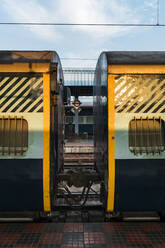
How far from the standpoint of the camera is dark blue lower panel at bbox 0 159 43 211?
3.07m

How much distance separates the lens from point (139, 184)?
3.11m

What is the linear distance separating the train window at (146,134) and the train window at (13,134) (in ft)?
6.76

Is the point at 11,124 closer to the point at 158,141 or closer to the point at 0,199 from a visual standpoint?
the point at 0,199

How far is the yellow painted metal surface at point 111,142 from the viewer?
3062 millimetres

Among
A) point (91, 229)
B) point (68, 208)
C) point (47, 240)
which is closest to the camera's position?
point (47, 240)

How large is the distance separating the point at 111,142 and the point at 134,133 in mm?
525

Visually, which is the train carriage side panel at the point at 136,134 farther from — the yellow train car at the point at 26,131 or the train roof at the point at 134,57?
the yellow train car at the point at 26,131

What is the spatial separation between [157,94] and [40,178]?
2764mm

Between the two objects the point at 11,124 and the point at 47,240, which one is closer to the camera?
the point at 47,240

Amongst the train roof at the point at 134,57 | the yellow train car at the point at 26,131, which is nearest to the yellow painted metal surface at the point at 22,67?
the yellow train car at the point at 26,131

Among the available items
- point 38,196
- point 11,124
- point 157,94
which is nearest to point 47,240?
point 38,196

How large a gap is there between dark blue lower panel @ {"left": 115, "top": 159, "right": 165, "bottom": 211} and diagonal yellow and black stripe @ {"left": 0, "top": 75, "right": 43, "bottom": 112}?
6.42 ft

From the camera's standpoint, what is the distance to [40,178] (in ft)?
10.0

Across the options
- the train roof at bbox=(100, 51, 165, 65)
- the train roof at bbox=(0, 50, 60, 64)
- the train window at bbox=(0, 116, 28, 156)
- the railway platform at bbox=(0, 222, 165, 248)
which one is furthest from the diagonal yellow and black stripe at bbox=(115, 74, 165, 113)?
the railway platform at bbox=(0, 222, 165, 248)
